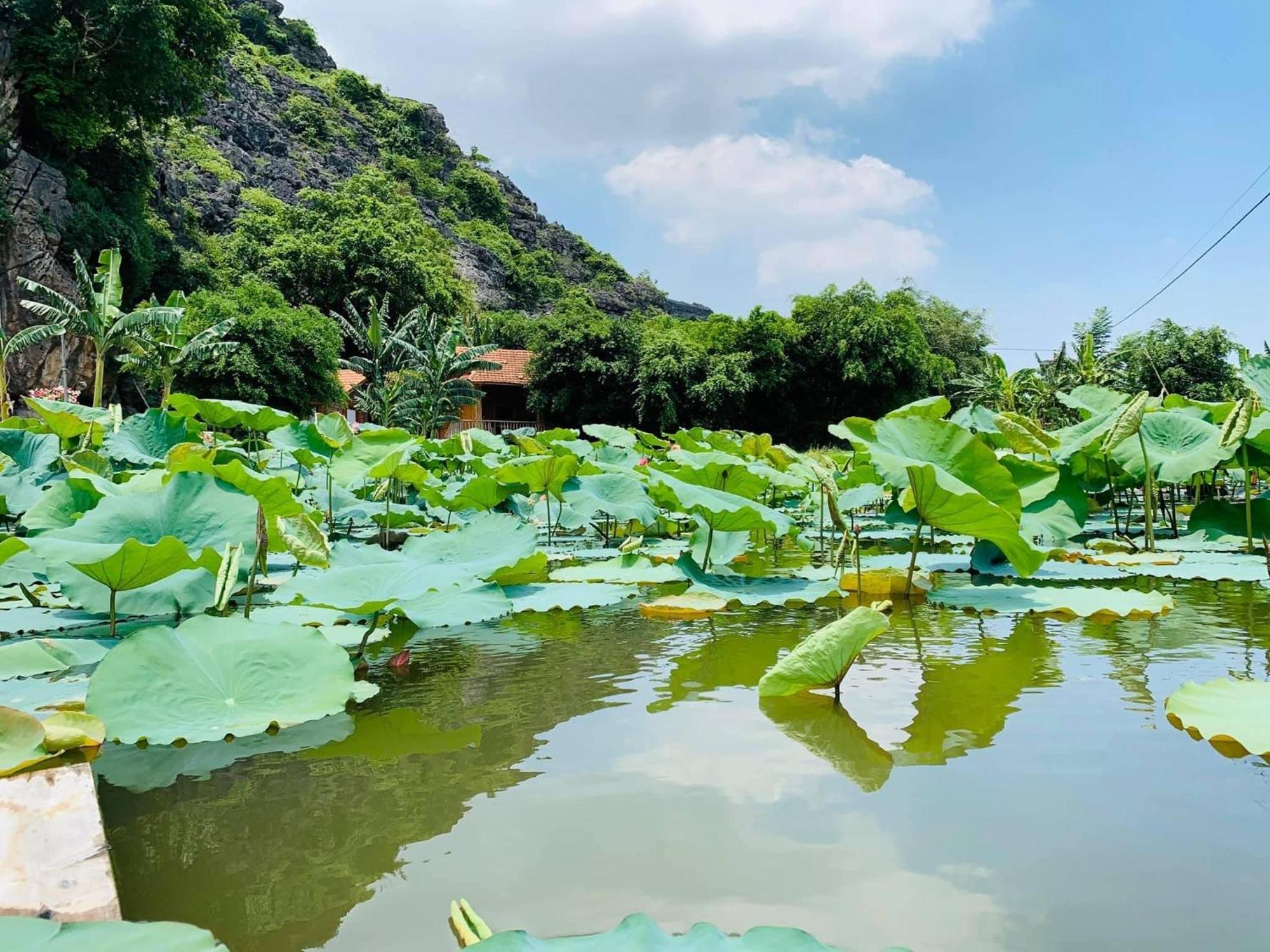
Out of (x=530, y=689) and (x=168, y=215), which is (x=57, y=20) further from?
(x=530, y=689)

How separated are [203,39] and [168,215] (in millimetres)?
8000

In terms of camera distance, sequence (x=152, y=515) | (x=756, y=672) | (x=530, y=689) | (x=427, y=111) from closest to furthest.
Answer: (x=530, y=689) → (x=756, y=672) → (x=152, y=515) → (x=427, y=111)

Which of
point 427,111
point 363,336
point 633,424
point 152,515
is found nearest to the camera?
point 152,515

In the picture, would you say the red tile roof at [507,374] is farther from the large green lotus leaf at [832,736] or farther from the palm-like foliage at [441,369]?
the large green lotus leaf at [832,736]

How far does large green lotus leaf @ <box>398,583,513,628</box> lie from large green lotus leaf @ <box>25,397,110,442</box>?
2.70 m

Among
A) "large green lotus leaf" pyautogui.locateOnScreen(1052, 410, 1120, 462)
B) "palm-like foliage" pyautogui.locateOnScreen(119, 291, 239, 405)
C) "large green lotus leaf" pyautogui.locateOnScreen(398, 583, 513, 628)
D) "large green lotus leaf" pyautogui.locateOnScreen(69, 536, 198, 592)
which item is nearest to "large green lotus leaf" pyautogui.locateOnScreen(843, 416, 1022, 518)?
"large green lotus leaf" pyautogui.locateOnScreen(398, 583, 513, 628)

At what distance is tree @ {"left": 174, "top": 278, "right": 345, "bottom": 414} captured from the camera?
1532 centimetres

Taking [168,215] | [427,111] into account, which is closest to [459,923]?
[168,215]

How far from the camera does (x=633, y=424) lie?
21.8 meters

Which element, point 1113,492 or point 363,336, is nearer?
point 1113,492

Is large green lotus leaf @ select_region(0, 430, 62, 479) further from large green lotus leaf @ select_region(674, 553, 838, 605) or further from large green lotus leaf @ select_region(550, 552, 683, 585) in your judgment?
large green lotus leaf @ select_region(674, 553, 838, 605)

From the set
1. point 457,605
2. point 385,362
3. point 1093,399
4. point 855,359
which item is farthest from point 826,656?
point 855,359

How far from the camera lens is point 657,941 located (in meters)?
0.60

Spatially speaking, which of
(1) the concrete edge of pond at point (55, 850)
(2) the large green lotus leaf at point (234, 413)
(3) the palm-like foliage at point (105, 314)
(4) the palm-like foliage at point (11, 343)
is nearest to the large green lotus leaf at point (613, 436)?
(2) the large green lotus leaf at point (234, 413)
